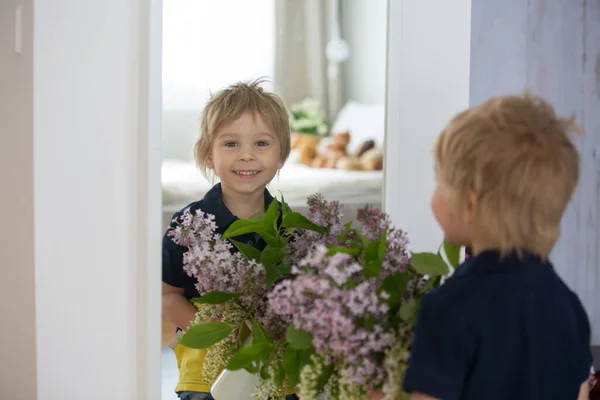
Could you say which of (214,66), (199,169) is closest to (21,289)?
(199,169)

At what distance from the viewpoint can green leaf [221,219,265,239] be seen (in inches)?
46.5

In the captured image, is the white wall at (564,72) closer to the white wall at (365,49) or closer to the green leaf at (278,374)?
the white wall at (365,49)

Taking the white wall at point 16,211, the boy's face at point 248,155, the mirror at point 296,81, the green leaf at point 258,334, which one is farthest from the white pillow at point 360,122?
the white wall at point 16,211

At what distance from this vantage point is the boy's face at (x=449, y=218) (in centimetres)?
98

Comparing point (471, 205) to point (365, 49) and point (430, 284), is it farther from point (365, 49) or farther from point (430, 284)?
point (365, 49)

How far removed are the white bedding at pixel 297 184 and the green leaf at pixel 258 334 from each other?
0.23 metres

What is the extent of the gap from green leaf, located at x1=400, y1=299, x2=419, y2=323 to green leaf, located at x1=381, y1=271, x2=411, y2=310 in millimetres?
17

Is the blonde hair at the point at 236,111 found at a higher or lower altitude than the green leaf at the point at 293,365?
higher

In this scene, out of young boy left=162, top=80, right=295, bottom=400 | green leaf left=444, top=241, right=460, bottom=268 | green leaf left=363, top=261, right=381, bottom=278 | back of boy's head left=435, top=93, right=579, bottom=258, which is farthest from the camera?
young boy left=162, top=80, right=295, bottom=400

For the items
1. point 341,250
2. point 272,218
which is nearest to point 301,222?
point 272,218

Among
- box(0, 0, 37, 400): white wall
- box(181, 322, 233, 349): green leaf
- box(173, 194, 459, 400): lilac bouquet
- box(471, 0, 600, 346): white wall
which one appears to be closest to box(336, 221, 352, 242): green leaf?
box(173, 194, 459, 400): lilac bouquet

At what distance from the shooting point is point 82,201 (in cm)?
108

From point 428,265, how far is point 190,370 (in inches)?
18.1

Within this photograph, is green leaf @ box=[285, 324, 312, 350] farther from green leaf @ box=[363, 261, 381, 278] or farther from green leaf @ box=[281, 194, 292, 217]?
green leaf @ box=[281, 194, 292, 217]
